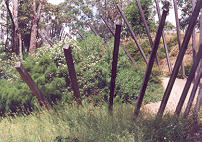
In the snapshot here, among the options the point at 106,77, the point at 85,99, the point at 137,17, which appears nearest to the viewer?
the point at 85,99

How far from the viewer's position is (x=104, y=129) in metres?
3.40

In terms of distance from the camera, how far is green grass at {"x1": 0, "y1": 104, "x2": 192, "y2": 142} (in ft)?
10.5

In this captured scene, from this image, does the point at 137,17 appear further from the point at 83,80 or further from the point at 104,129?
the point at 104,129

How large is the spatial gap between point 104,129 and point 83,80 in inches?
135

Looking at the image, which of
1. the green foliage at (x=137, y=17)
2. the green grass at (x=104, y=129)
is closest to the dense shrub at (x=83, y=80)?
the green grass at (x=104, y=129)

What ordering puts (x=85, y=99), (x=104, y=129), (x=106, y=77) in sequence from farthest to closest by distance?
(x=106, y=77) < (x=85, y=99) < (x=104, y=129)

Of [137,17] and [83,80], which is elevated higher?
[137,17]

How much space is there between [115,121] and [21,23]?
1455cm

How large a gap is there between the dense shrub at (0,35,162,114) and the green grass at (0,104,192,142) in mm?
1012

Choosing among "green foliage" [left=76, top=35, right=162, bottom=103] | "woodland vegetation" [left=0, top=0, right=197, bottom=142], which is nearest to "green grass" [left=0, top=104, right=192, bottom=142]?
"woodland vegetation" [left=0, top=0, right=197, bottom=142]

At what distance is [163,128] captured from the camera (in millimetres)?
3383

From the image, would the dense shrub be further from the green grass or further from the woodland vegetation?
the green grass

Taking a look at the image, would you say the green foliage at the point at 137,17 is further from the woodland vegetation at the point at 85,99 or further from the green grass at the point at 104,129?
the green grass at the point at 104,129

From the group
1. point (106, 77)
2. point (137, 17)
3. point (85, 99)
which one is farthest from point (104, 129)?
point (137, 17)
